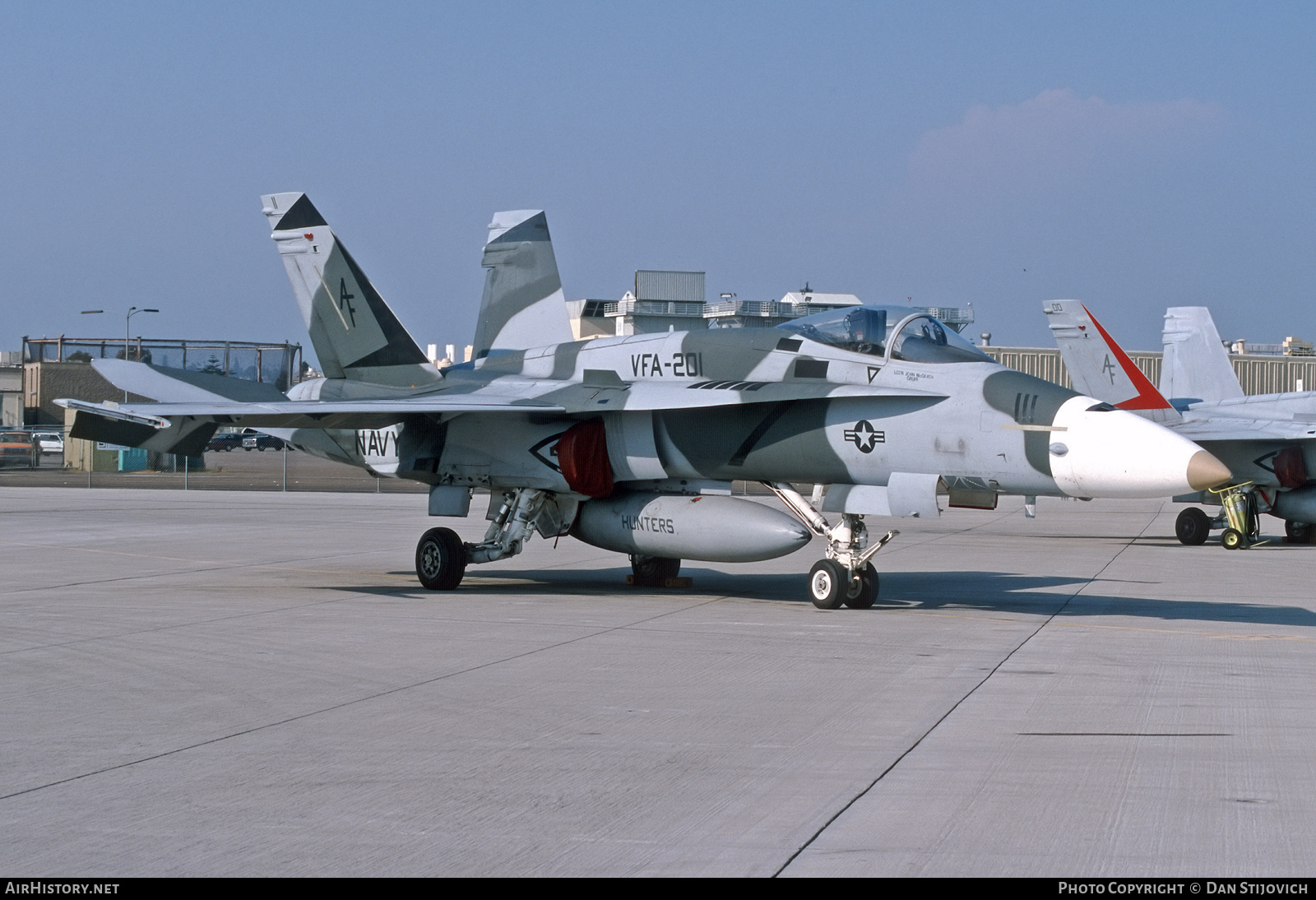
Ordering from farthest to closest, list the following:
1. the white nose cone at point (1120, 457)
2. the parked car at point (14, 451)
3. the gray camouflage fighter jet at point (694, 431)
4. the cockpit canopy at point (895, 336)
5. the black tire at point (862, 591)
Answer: the parked car at point (14, 451) → the black tire at point (862, 591) → the cockpit canopy at point (895, 336) → the gray camouflage fighter jet at point (694, 431) → the white nose cone at point (1120, 457)

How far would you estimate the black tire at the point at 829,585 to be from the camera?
11.8m

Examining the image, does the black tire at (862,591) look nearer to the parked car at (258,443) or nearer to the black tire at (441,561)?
the black tire at (441,561)

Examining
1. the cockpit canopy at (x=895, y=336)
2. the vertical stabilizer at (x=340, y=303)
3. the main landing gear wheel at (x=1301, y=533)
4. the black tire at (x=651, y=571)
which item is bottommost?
the black tire at (x=651, y=571)

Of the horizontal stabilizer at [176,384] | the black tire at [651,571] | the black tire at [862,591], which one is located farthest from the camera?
the horizontal stabilizer at [176,384]

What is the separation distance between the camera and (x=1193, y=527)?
2283 centimetres

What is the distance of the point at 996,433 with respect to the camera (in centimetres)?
1070

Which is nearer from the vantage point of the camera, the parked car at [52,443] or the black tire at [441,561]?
the black tire at [441,561]

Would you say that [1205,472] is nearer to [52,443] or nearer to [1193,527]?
[1193,527]

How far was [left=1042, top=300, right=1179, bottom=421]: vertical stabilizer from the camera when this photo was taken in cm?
2638

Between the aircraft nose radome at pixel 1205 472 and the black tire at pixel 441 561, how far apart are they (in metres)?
7.29

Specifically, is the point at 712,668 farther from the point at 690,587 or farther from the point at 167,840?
the point at 690,587

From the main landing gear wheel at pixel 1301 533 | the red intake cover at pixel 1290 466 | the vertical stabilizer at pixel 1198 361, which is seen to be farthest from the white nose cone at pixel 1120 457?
the vertical stabilizer at pixel 1198 361

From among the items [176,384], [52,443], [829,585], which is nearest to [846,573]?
[829,585]

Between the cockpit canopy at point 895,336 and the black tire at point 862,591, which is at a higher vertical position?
the cockpit canopy at point 895,336
